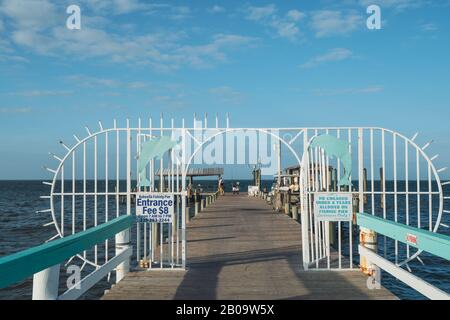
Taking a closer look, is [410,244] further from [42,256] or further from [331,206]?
[42,256]

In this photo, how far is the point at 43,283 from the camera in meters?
5.24

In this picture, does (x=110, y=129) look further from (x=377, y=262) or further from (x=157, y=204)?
(x=377, y=262)

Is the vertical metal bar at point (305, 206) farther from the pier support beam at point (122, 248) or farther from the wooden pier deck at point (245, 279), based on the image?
the pier support beam at point (122, 248)

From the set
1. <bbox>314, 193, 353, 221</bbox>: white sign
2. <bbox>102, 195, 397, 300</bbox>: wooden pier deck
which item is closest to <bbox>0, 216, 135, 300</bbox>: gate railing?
<bbox>102, 195, 397, 300</bbox>: wooden pier deck

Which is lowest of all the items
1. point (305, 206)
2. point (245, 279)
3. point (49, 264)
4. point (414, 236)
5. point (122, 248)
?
point (245, 279)

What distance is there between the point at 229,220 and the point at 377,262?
12.8 meters

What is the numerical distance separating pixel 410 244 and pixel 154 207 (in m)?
4.44

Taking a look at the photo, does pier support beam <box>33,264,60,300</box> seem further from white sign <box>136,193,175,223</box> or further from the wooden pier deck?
white sign <box>136,193,175,223</box>

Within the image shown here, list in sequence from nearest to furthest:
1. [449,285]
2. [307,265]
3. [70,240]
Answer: [70,240] → [307,265] → [449,285]

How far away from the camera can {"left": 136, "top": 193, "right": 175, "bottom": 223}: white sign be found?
917cm

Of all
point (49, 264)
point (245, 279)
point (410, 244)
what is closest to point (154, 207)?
point (245, 279)

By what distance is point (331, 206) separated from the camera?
9.00 meters

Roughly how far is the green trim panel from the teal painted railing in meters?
3.60
